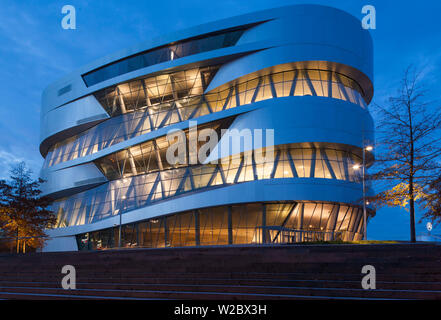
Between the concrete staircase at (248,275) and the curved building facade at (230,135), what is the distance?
55.1 feet

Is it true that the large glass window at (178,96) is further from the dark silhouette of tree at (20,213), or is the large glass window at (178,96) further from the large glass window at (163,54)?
the dark silhouette of tree at (20,213)

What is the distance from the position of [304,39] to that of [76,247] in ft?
103

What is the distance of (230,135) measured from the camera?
34.5 meters

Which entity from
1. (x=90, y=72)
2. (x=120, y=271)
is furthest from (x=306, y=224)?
(x=90, y=72)

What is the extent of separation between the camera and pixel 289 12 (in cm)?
3488

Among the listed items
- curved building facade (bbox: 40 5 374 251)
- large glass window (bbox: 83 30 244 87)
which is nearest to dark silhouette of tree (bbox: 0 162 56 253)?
curved building facade (bbox: 40 5 374 251)

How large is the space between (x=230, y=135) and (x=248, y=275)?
22.4 meters

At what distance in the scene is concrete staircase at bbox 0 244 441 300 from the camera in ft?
35.3

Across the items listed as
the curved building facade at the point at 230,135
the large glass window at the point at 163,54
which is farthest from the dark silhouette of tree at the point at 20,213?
the large glass window at the point at 163,54

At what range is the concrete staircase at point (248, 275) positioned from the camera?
1077 cm

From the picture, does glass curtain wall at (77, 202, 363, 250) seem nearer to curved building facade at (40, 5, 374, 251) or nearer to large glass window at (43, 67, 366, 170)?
curved building facade at (40, 5, 374, 251)

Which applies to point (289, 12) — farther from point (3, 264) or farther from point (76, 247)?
point (76, 247)

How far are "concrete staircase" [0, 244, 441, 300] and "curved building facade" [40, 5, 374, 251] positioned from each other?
1680 centimetres

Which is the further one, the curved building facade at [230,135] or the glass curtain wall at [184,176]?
the glass curtain wall at [184,176]
